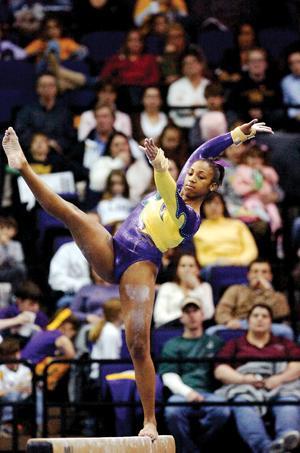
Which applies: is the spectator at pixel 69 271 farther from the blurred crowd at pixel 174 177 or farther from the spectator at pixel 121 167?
the spectator at pixel 121 167

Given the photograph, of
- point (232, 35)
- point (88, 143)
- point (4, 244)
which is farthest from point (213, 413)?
point (232, 35)

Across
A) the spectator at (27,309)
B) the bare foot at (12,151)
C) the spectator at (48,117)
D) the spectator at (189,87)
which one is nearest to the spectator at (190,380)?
→ the spectator at (27,309)

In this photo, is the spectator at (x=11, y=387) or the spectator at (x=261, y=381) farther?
the spectator at (x=11, y=387)

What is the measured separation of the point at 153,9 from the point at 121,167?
3.33 m

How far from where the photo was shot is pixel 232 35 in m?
14.3

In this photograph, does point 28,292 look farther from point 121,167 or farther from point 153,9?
point 153,9

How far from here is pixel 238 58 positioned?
45.6ft

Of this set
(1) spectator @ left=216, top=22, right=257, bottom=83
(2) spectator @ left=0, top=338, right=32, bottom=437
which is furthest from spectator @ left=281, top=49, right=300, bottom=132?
(2) spectator @ left=0, top=338, right=32, bottom=437

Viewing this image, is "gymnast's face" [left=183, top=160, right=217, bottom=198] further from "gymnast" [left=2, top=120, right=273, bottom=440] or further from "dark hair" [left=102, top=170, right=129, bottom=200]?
"dark hair" [left=102, top=170, right=129, bottom=200]

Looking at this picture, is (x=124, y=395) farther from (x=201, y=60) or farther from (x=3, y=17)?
(x=3, y=17)

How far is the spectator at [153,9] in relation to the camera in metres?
14.7

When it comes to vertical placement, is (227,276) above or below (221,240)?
below

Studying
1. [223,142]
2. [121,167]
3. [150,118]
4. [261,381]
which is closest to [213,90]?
[150,118]

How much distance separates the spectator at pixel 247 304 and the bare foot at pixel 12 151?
302 centimetres
